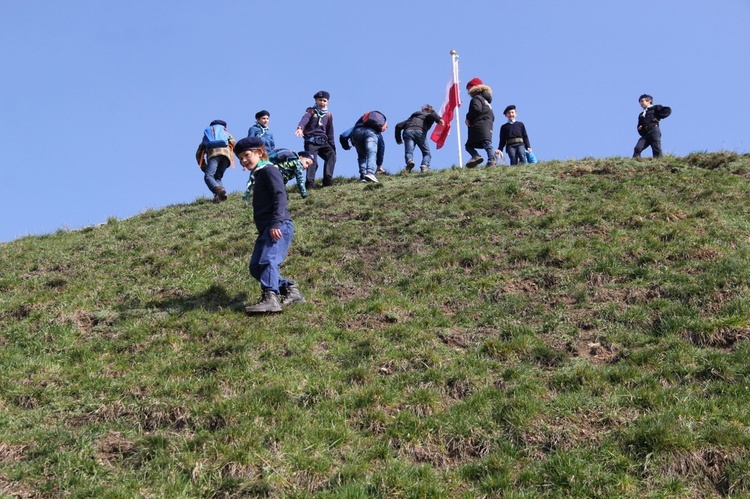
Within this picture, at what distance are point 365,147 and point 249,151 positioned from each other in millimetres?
8873

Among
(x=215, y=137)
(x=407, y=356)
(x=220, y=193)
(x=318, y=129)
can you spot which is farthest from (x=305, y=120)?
(x=407, y=356)

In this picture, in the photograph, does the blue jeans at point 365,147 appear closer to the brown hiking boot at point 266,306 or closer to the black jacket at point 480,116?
the black jacket at point 480,116

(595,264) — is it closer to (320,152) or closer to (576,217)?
(576,217)

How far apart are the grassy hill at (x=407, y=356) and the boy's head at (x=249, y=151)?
2.05m

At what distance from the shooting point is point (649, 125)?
18828 millimetres

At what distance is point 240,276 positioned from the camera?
11938mm

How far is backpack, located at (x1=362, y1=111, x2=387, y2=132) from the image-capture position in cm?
1861

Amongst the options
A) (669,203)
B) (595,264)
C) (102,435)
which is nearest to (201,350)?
(102,435)

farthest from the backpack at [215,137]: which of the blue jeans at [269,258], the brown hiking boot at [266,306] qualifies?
the brown hiking boot at [266,306]

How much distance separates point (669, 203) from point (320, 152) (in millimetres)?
8888

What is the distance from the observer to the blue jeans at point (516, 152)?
1998cm

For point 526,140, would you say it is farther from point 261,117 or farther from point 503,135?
point 261,117

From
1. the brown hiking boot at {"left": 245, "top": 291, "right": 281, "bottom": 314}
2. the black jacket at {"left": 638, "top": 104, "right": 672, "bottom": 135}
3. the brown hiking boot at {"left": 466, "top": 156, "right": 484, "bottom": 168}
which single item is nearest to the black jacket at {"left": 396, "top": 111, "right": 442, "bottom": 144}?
the brown hiking boot at {"left": 466, "top": 156, "right": 484, "bottom": 168}

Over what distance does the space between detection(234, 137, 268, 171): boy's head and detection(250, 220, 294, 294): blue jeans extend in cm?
98
